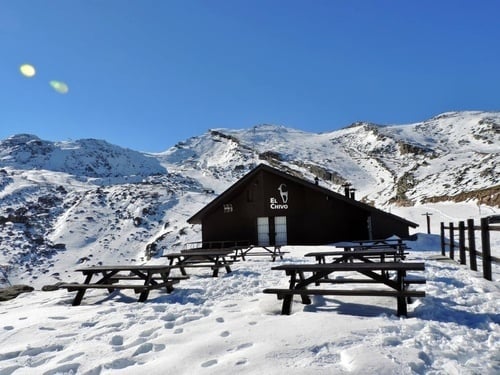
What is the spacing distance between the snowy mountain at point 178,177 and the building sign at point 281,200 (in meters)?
17.3

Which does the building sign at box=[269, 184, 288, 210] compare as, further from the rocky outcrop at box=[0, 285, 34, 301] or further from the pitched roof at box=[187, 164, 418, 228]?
the rocky outcrop at box=[0, 285, 34, 301]

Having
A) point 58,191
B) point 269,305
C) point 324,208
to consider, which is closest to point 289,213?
point 324,208

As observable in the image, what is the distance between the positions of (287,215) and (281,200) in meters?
0.98

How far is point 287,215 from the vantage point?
22.9 metres

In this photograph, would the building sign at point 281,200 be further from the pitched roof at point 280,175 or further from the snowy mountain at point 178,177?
the snowy mountain at point 178,177

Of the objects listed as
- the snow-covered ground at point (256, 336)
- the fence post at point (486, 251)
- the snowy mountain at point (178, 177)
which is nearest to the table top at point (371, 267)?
the snow-covered ground at point (256, 336)

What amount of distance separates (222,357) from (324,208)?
19.3 meters

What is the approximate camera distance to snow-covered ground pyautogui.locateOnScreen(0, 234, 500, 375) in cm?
342

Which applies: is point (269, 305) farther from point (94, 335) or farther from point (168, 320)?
point (94, 335)

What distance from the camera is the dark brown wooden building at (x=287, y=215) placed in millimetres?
22141

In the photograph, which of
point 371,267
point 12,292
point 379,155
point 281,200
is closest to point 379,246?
point 371,267

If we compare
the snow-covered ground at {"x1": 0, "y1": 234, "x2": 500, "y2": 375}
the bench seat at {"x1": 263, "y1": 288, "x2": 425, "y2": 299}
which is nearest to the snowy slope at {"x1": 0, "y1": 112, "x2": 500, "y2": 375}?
the snow-covered ground at {"x1": 0, "y1": 234, "x2": 500, "y2": 375}

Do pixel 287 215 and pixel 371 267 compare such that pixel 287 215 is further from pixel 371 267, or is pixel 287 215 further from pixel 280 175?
pixel 371 267

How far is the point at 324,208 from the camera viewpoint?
73.4 ft
